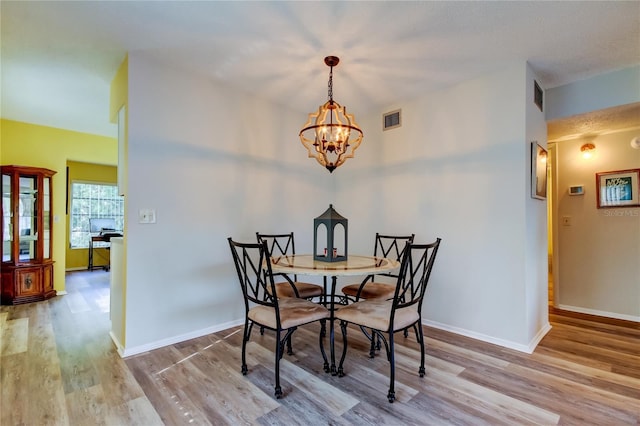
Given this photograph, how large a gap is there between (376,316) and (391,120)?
2.38 metres

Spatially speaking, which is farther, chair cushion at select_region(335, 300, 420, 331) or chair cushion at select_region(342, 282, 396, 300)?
chair cushion at select_region(342, 282, 396, 300)

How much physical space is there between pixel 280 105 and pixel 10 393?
323 cm

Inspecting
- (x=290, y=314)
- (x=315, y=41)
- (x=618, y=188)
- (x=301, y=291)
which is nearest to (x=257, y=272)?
(x=290, y=314)

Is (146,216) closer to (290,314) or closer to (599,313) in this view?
(290,314)

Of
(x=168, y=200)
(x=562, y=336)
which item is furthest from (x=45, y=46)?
(x=562, y=336)

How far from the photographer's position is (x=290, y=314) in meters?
2.06

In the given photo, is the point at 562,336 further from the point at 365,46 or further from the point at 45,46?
the point at 45,46

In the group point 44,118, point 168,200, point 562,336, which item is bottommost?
point 562,336

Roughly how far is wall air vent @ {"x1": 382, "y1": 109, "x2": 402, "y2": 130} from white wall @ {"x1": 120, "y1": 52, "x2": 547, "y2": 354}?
10 cm

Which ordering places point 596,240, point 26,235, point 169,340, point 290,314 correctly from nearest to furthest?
point 290,314
point 169,340
point 596,240
point 26,235

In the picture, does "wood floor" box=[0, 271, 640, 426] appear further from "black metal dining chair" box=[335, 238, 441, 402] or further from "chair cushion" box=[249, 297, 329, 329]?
"chair cushion" box=[249, 297, 329, 329]

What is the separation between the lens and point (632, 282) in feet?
11.0

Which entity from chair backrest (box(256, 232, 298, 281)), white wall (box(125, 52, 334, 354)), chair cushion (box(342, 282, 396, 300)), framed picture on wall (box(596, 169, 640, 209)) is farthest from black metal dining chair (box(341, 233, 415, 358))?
framed picture on wall (box(596, 169, 640, 209))

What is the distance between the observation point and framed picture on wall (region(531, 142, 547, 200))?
8.76ft
